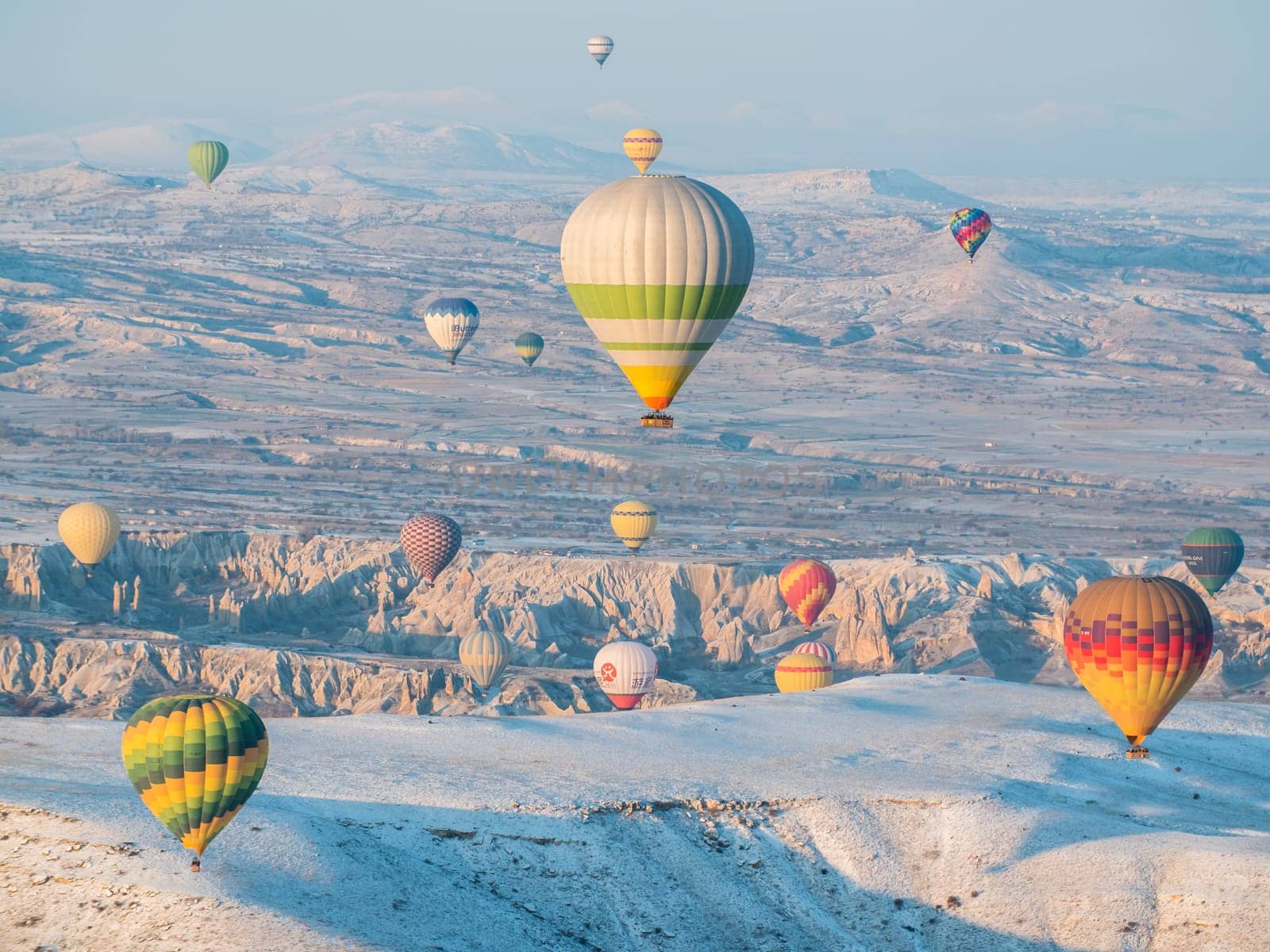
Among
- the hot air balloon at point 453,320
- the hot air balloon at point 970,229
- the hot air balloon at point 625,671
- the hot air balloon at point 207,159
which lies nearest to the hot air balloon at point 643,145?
the hot air balloon at point 625,671

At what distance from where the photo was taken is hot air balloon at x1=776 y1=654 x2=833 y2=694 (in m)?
69.9

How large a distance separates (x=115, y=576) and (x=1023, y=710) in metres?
48.4

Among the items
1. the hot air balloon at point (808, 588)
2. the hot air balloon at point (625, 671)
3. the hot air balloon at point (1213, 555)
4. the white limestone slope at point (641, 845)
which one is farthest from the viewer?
the hot air balloon at point (1213, 555)

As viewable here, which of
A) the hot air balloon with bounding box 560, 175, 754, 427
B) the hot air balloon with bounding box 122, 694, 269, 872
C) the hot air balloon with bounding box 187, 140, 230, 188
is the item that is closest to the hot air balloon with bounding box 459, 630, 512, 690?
the hot air balloon with bounding box 560, 175, 754, 427

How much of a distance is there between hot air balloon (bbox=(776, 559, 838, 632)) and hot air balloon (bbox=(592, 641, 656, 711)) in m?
14.9

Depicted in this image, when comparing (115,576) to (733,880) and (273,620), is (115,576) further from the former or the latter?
(733,880)

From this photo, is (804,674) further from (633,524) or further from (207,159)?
(207,159)

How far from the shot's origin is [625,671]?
6888 cm

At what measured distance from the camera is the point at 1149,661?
49781 millimetres

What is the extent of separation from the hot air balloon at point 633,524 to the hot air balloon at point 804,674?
24.2 meters

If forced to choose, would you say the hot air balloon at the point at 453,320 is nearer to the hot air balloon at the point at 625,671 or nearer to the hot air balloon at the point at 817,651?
the hot air balloon at the point at 817,651

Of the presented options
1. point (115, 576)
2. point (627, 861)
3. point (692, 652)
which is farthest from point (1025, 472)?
point (627, 861)

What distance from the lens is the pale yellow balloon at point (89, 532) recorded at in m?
89.7

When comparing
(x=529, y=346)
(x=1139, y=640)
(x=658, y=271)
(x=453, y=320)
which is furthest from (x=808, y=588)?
(x=529, y=346)
